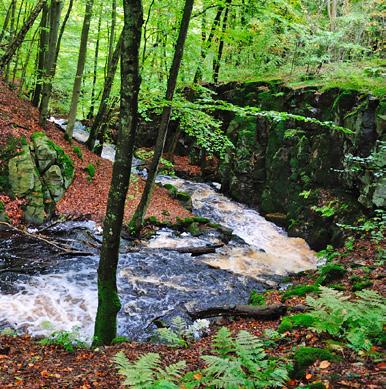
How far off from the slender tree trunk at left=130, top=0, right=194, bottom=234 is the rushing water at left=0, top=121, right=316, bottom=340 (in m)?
1.01

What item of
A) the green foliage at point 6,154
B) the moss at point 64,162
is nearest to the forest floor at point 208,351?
the green foliage at point 6,154

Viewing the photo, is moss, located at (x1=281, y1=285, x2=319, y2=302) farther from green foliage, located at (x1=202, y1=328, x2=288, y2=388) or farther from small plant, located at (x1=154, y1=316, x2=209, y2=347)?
green foliage, located at (x1=202, y1=328, x2=288, y2=388)

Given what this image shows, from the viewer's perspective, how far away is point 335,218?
12.8 m

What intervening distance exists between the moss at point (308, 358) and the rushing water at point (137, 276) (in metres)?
3.72

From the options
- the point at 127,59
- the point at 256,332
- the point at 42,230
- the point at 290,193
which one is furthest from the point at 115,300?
the point at 290,193

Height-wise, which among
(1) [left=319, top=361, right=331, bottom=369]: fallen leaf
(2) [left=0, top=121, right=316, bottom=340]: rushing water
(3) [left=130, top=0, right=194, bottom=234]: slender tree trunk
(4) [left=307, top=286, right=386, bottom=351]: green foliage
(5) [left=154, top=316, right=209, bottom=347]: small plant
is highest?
(3) [left=130, top=0, right=194, bottom=234]: slender tree trunk

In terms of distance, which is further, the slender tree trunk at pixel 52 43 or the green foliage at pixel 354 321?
the slender tree trunk at pixel 52 43

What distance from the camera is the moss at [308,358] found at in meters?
3.79

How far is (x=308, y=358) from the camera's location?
390 centimetres

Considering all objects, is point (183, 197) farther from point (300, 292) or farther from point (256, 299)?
point (300, 292)

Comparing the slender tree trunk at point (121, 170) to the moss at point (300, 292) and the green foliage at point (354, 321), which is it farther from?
the moss at point (300, 292)

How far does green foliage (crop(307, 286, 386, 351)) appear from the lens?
3.97 meters

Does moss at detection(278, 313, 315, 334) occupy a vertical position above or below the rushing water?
above

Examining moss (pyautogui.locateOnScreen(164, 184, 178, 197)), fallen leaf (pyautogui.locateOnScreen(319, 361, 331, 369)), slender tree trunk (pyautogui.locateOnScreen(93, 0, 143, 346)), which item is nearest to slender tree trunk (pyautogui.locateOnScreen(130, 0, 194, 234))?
slender tree trunk (pyautogui.locateOnScreen(93, 0, 143, 346))
